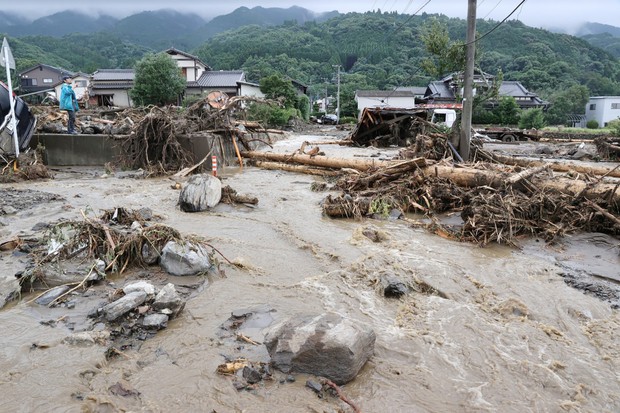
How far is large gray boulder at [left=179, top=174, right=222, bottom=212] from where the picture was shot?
896 centimetres

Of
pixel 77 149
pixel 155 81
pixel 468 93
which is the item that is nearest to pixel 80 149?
pixel 77 149

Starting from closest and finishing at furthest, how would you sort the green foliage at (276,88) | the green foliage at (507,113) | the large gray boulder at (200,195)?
the large gray boulder at (200,195) < the green foliage at (507,113) < the green foliage at (276,88)

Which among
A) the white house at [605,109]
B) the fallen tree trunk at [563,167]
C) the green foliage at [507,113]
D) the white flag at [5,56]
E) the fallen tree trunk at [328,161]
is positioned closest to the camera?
the fallen tree trunk at [328,161]

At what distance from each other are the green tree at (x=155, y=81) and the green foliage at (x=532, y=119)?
2789 cm

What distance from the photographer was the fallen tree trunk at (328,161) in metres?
11.2

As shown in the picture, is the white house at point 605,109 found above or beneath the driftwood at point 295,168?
above

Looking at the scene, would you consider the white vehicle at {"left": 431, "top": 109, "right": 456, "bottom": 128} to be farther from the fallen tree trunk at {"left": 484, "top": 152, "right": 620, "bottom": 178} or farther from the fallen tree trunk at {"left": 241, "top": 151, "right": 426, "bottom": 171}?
the fallen tree trunk at {"left": 241, "top": 151, "right": 426, "bottom": 171}

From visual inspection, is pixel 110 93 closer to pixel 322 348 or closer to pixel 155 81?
pixel 155 81

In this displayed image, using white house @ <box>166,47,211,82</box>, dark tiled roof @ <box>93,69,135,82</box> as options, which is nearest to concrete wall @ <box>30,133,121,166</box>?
white house @ <box>166,47,211,82</box>

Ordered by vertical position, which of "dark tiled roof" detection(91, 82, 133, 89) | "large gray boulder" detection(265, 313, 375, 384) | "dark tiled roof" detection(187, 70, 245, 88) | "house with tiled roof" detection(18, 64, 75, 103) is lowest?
"large gray boulder" detection(265, 313, 375, 384)

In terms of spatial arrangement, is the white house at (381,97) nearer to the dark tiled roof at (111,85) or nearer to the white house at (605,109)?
the white house at (605,109)

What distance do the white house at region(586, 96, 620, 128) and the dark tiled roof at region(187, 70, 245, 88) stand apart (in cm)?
4024

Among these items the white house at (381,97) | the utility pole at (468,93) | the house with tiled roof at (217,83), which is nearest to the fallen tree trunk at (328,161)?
the utility pole at (468,93)

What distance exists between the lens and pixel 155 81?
114 ft
